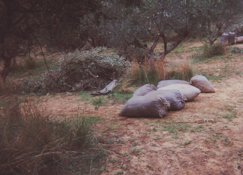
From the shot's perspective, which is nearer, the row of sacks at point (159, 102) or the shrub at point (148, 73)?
the row of sacks at point (159, 102)

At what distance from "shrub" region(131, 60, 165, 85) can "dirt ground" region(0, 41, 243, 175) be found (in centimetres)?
145

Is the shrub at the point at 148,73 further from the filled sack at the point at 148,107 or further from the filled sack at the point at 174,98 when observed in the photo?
the filled sack at the point at 148,107

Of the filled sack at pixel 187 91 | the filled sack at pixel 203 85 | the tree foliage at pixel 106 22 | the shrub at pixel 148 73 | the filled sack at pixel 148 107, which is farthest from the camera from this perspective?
the shrub at pixel 148 73

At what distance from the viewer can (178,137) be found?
4.36m

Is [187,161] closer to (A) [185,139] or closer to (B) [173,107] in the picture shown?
(A) [185,139]

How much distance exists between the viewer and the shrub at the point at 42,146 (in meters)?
3.00

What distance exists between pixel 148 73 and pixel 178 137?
11.4 feet

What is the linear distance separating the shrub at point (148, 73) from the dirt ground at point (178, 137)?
1454mm

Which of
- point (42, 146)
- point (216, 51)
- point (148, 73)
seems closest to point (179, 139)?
point (42, 146)

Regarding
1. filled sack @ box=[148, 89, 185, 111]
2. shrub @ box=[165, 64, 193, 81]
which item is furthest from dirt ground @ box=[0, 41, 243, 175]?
shrub @ box=[165, 64, 193, 81]

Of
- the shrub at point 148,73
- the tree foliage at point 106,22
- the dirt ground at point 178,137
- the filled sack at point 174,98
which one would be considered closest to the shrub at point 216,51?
the tree foliage at point 106,22

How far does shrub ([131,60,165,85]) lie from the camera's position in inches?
299

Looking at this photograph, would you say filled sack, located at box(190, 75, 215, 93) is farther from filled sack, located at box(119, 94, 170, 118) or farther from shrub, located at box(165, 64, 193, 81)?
filled sack, located at box(119, 94, 170, 118)

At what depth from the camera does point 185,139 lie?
4301 mm
